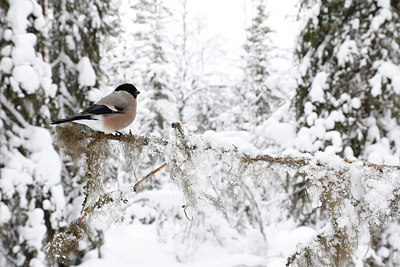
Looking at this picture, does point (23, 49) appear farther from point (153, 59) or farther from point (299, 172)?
point (153, 59)

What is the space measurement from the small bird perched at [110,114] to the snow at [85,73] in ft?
11.2

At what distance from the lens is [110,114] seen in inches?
83.0

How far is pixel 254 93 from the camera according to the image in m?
12.9

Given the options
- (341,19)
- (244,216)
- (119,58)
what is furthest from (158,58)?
(341,19)

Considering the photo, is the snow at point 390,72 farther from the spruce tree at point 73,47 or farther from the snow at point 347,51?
the spruce tree at point 73,47

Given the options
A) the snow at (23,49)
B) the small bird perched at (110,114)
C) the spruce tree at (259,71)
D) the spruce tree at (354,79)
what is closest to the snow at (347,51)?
the spruce tree at (354,79)

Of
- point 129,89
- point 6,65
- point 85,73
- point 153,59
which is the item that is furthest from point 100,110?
point 153,59

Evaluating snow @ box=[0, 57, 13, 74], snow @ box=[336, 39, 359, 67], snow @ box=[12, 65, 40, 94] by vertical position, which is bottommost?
snow @ box=[12, 65, 40, 94]

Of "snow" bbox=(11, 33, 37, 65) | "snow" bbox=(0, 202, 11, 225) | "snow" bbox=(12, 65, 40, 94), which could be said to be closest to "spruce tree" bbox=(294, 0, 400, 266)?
"snow" bbox=(12, 65, 40, 94)

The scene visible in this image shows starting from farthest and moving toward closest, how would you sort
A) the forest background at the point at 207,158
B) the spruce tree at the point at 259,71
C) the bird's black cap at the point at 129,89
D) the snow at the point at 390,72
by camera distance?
the spruce tree at the point at 259,71
the snow at the point at 390,72
the bird's black cap at the point at 129,89
the forest background at the point at 207,158

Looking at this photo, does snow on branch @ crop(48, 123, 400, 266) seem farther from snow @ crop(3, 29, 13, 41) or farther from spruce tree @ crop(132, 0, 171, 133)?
spruce tree @ crop(132, 0, 171, 133)

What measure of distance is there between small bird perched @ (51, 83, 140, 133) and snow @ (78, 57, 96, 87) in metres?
3.41

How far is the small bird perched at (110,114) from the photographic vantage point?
6.66 ft

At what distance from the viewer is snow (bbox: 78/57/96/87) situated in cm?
551
